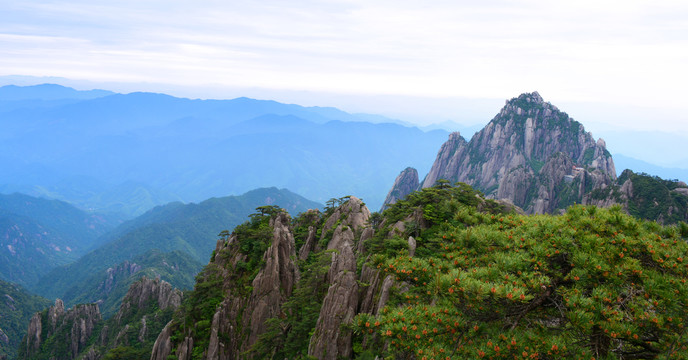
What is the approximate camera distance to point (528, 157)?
127 meters

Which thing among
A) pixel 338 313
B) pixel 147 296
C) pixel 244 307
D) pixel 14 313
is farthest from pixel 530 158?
pixel 14 313

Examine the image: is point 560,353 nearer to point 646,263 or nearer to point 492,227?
point 646,263

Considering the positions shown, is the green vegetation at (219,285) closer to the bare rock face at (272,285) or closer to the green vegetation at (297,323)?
the bare rock face at (272,285)

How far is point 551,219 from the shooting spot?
34.4 ft

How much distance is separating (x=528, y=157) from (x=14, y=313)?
184 metres

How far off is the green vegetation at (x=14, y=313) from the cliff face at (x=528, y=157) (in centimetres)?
14589

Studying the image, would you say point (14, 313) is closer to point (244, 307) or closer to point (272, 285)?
point (244, 307)

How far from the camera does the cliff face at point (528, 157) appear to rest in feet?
322

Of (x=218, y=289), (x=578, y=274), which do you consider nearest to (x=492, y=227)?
(x=578, y=274)

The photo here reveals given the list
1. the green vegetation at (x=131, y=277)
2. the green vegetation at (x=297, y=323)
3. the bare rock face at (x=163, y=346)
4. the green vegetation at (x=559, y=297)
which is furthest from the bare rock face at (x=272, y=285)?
the green vegetation at (x=131, y=277)

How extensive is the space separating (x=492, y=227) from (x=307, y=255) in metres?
31.2

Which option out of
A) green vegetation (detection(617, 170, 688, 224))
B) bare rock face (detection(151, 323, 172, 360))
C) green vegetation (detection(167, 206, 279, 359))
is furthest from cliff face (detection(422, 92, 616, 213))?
bare rock face (detection(151, 323, 172, 360))

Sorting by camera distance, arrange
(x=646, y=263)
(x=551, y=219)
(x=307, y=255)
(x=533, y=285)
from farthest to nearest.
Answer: (x=307, y=255) < (x=551, y=219) < (x=646, y=263) < (x=533, y=285)

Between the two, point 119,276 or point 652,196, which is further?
point 119,276
